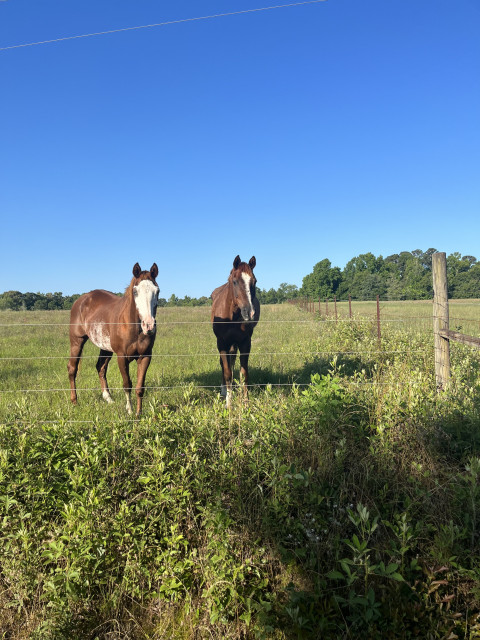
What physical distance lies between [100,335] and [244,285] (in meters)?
2.83

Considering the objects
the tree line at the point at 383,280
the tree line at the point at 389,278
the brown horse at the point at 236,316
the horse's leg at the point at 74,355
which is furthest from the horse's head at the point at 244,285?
the tree line at the point at 389,278

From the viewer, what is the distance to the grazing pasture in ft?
6.96

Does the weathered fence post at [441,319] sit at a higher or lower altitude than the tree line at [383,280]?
lower

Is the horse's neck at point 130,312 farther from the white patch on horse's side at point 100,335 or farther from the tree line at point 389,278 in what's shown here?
the tree line at point 389,278

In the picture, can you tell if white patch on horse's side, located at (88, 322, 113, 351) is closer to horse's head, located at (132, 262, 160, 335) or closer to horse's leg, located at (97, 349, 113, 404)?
horse's leg, located at (97, 349, 113, 404)

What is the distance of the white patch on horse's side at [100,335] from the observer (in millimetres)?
6668

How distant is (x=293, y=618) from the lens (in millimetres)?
1990

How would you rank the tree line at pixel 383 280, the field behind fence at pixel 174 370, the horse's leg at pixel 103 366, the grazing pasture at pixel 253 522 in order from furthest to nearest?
1. the tree line at pixel 383 280
2. the horse's leg at pixel 103 366
3. the field behind fence at pixel 174 370
4. the grazing pasture at pixel 253 522

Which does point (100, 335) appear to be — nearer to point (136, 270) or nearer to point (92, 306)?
point (92, 306)

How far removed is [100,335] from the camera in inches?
268

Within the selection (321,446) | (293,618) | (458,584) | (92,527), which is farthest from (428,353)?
(92,527)

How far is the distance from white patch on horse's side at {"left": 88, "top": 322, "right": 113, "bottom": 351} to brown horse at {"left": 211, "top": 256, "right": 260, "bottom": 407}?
192cm

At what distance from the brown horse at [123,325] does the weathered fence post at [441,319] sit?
360cm

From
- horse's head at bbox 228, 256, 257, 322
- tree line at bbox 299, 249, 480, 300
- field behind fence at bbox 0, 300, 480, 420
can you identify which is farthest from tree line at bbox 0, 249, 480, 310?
horse's head at bbox 228, 256, 257, 322
